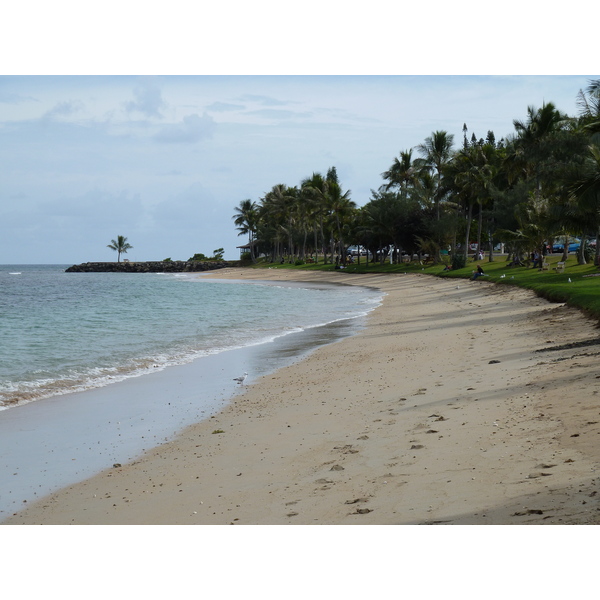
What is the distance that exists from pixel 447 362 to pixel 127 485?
23.6 ft

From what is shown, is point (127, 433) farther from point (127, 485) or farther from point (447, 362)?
point (447, 362)

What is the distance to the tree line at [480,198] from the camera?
29.9 meters

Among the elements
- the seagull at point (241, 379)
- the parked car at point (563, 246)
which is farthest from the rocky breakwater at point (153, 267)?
the seagull at point (241, 379)

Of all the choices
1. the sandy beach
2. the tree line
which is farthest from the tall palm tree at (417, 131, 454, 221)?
the sandy beach

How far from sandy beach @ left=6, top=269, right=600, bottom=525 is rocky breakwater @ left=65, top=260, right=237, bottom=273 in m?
113

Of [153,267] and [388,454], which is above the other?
[153,267]

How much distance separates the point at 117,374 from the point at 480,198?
4555 centimetres

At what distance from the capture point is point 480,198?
5459 centimetres

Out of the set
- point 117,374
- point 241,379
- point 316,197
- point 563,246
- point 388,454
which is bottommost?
point 117,374

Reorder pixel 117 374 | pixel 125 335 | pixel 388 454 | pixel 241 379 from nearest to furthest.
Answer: pixel 388 454
pixel 241 379
pixel 117 374
pixel 125 335

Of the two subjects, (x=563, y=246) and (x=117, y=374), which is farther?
(x=563, y=246)

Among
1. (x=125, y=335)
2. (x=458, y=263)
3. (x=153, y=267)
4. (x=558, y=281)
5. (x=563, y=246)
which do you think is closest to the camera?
(x=125, y=335)

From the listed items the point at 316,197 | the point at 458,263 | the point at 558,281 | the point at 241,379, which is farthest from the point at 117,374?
the point at 316,197

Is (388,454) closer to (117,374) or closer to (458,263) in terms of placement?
(117,374)
